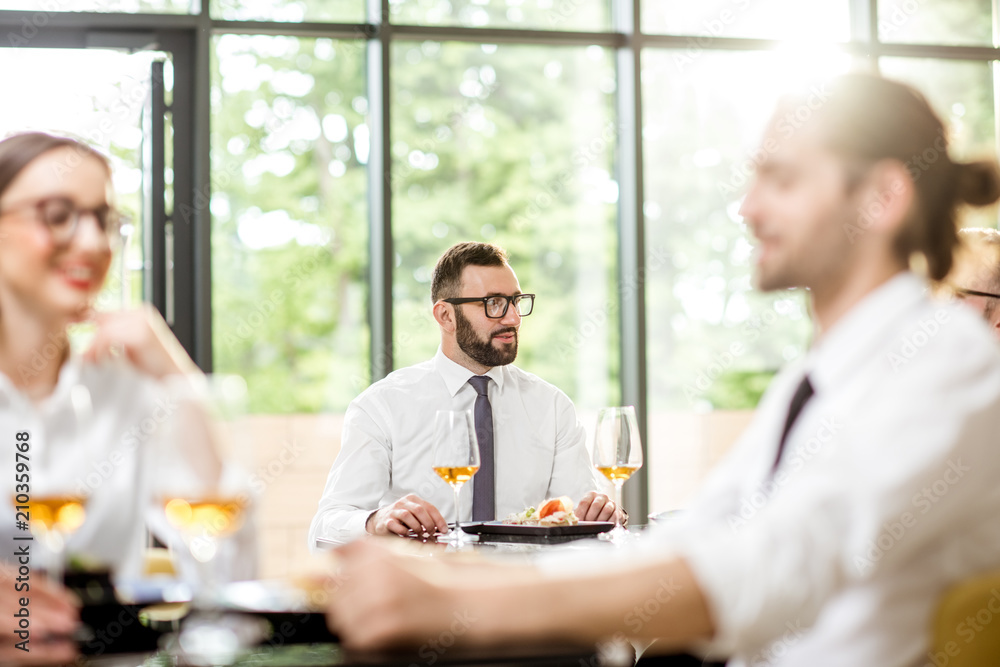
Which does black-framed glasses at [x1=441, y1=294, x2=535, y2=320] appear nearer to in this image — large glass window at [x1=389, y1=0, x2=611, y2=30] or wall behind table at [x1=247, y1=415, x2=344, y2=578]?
wall behind table at [x1=247, y1=415, x2=344, y2=578]

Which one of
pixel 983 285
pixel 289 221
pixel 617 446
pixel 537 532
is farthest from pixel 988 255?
pixel 289 221

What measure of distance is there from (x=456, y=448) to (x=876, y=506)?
117cm

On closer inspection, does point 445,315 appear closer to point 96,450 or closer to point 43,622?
point 96,450

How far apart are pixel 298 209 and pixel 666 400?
1815mm

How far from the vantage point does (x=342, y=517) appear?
264 centimetres

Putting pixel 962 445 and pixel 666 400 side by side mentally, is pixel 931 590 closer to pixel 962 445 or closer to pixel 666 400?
pixel 962 445

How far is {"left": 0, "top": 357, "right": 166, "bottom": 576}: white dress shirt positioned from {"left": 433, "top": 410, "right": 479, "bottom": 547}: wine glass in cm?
90

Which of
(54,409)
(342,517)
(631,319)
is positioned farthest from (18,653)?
(631,319)

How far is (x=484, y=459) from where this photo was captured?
9.79 ft

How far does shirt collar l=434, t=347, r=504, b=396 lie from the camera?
316 centimetres

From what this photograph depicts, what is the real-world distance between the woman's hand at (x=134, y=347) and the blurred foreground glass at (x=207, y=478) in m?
0.13

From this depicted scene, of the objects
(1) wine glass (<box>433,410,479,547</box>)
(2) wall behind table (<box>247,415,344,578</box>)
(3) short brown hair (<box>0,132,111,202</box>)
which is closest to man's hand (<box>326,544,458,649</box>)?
(3) short brown hair (<box>0,132,111,202</box>)

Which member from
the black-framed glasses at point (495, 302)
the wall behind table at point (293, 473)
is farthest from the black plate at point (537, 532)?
the wall behind table at point (293, 473)

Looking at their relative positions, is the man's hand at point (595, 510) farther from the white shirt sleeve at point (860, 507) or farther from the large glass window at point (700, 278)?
the large glass window at point (700, 278)
